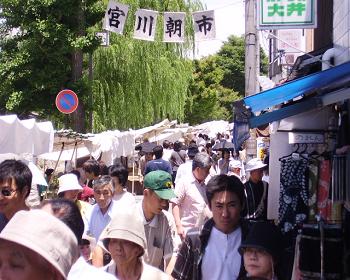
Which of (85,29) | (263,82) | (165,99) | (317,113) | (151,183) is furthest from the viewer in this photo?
(165,99)

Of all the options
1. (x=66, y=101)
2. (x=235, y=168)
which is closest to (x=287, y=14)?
(x=66, y=101)

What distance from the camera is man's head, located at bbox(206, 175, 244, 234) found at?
12.5 ft

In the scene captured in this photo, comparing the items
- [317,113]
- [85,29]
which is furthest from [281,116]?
[85,29]

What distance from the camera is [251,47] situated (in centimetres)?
1125

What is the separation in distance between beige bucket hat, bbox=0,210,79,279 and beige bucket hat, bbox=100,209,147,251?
3.55ft

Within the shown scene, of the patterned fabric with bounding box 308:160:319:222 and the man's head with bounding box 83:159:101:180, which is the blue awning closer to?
the patterned fabric with bounding box 308:160:319:222

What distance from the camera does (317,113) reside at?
7348 mm

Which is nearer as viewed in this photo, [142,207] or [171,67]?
[142,207]

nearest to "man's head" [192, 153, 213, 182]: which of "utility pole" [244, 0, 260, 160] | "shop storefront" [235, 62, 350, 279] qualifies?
"shop storefront" [235, 62, 350, 279]

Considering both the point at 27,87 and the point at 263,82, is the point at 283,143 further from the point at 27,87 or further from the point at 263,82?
the point at 27,87

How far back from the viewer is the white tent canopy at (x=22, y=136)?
25.2 feet

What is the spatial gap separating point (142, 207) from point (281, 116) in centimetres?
188

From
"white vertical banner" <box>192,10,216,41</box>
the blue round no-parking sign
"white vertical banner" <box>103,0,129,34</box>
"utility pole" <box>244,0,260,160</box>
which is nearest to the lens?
"utility pole" <box>244,0,260,160</box>

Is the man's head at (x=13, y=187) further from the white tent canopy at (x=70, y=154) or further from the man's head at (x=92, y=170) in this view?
the white tent canopy at (x=70, y=154)
